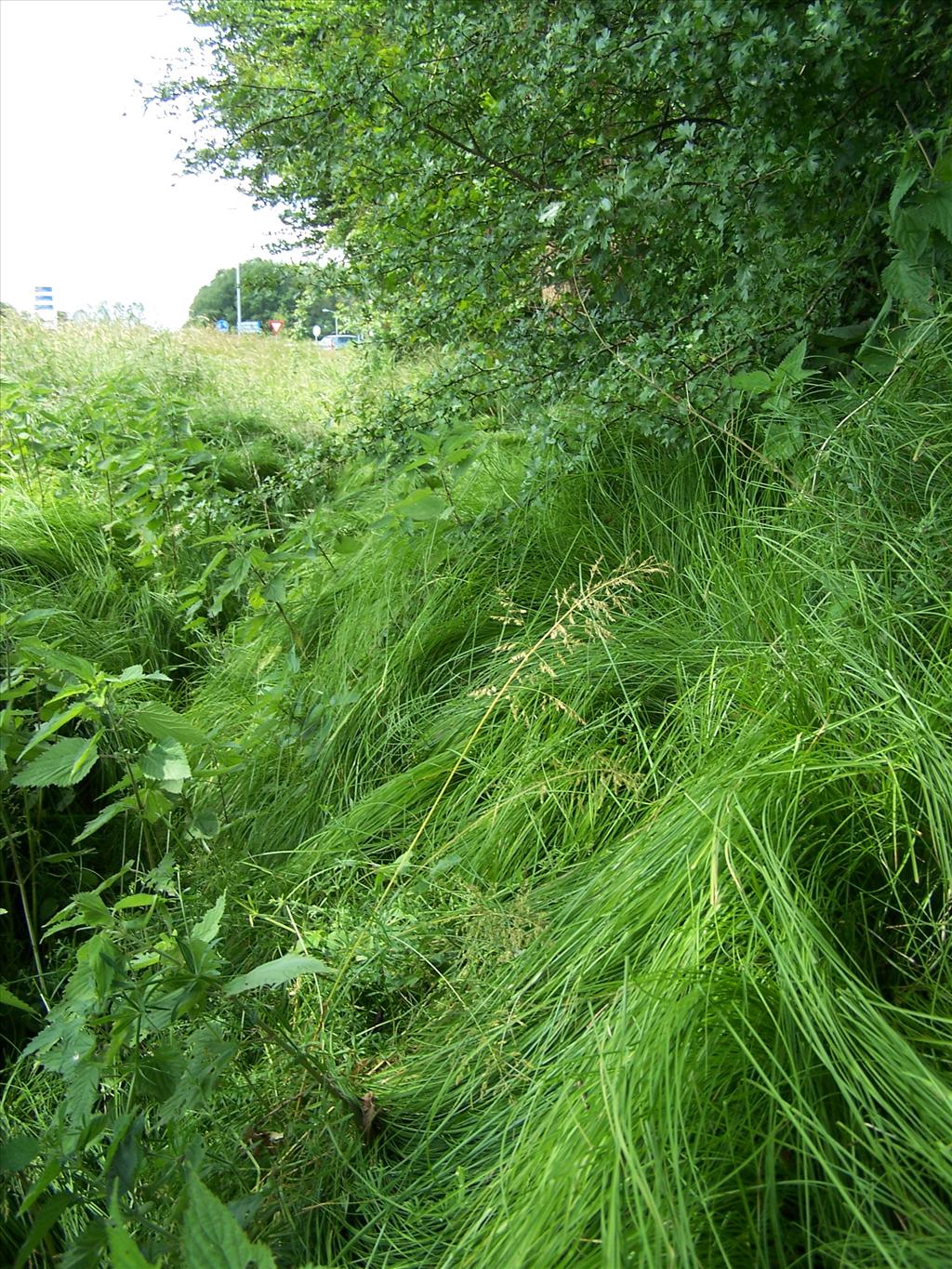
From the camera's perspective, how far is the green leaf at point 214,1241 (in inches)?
35.7

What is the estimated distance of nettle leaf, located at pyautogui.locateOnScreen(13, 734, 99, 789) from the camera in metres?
1.94

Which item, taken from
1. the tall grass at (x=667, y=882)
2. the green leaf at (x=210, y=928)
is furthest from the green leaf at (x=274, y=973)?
the tall grass at (x=667, y=882)

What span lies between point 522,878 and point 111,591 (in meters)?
2.38

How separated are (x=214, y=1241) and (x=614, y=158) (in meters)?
2.96

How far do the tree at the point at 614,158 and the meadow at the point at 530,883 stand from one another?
0.28 metres

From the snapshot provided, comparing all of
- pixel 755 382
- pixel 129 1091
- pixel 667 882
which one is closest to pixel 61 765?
pixel 129 1091

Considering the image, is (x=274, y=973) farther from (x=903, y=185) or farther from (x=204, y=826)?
(x=903, y=185)

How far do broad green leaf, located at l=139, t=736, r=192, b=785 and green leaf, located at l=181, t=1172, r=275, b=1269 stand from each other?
118 centimetres

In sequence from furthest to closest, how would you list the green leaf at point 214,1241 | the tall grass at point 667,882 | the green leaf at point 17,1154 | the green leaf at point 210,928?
1. the green leaf at point 210,928
2. the green leaf at point 17,1154
3. the tall grass at point 667,882
4. the green leaf at point 214,1241

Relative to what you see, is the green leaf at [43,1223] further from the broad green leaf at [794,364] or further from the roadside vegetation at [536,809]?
the broad green leaf at [794,364]

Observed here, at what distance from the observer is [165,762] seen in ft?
7.00

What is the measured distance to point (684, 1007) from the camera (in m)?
1.24

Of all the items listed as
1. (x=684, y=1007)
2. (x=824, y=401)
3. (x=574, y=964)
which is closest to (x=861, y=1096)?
(x=684, y=1007)

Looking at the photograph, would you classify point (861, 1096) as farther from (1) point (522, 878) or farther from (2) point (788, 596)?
(2) point (788, 596)
